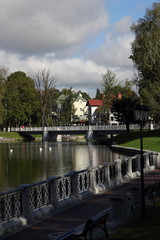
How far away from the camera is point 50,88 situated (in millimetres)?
99938

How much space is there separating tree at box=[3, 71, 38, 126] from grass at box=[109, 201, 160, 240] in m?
93.2

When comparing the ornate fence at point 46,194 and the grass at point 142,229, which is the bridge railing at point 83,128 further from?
the grass at point 142,229

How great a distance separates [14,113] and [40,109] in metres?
9.11

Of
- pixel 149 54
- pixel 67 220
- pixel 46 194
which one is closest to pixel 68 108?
pixel 149 54

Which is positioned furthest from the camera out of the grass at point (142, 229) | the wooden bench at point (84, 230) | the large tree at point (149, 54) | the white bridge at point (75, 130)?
the white bridge at point (75, 130)

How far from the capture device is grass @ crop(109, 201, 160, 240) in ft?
32.7

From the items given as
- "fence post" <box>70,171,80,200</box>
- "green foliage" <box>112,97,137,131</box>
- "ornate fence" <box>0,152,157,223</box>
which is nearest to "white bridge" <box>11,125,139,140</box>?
"green foliage" <box>112,97,137,131</box>

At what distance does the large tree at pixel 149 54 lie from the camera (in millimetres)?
54875

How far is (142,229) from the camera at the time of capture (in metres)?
10.8

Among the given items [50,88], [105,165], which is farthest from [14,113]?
[105,165]

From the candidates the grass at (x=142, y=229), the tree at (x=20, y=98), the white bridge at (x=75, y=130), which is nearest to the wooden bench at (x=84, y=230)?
the grass at (x=142, y=229)

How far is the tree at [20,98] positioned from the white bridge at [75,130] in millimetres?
4937

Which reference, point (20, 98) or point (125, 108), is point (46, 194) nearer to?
point (125, 108)

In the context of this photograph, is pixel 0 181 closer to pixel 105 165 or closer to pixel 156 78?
pixel 105 165
